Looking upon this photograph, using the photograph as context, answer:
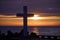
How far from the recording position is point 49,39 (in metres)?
17.6

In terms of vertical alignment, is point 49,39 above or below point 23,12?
below

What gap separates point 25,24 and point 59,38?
3.04m

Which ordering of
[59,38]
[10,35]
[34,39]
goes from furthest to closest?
[59,38]
[10,35]
[34,39]

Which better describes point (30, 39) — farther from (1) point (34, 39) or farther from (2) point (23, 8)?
(2) point (23, 8)

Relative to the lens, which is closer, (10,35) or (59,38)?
(10,35)

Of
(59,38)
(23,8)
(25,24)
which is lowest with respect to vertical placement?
(59,38)

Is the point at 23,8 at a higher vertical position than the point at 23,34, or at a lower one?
higher

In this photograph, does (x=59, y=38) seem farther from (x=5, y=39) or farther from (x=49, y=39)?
(x=5, y=39)

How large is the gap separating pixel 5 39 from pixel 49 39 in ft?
10.7

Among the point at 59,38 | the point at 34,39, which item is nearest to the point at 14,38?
the point at 34,39

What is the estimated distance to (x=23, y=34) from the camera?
57.6ft

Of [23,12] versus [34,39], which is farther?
[23,12]

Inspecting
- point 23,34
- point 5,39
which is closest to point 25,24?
point 23,34

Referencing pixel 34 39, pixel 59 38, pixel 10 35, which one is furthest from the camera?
pixel 59 38
